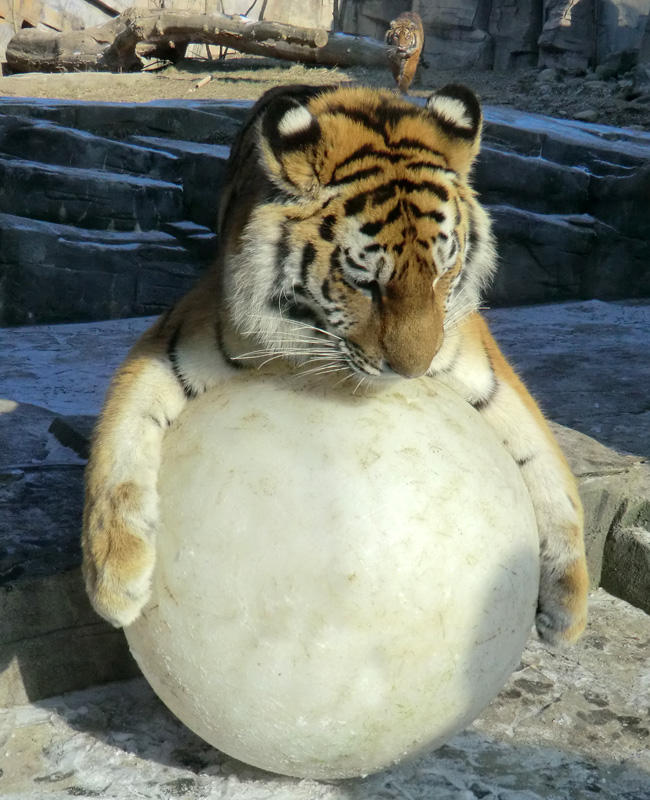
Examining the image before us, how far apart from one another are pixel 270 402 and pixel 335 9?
2181 centimetres

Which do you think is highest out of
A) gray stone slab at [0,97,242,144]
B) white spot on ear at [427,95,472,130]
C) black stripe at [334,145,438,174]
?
white spot on ear at [427,95,472,130]

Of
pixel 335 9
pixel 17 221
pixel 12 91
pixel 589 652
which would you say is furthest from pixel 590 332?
pixel 335 9

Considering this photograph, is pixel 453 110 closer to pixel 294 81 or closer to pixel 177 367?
pixel 177 367

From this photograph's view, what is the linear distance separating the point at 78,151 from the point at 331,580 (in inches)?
271

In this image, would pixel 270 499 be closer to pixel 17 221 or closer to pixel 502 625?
pixel 502 625

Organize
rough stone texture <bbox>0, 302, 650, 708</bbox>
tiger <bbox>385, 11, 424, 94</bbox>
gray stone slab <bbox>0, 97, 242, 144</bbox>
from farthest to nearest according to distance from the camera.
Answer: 1. tiger <bbox>385, 11, 424, 94</bbox>
2. gray stone slab <bbox>0, 97, 242, 144</bbox>
3. rough stone texture <bbox>0, 302, 650, 708</bbox>

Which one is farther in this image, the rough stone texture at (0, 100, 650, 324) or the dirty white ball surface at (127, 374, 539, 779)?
the rough stone texture at (0, 100, 650, 324)

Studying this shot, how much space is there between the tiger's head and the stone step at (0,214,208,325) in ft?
15.8

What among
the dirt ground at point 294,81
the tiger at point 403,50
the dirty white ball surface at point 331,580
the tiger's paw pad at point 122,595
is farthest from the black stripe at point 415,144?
the tiger at point 403,50

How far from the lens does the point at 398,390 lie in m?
2.18

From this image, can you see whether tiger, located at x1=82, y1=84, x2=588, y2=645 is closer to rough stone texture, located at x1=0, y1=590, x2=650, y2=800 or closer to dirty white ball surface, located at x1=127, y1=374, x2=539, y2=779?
dirty white ball surface, located at x1=127, y1=374, x2=539, y2=779

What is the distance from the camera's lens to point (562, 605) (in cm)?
239

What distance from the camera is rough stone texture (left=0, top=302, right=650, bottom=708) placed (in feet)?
8.67

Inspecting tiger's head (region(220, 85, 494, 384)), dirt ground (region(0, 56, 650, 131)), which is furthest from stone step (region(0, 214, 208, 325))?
tiger's head (region(220, 85, 494, 384))
